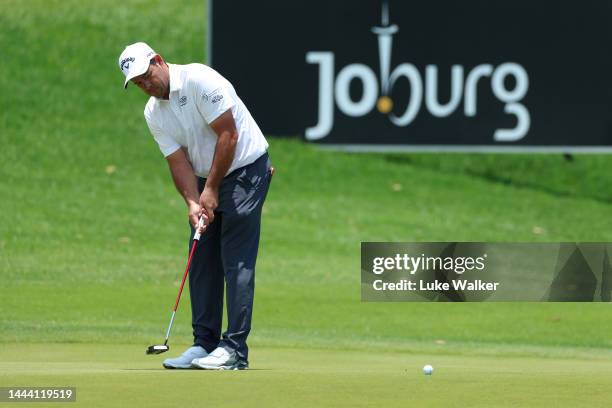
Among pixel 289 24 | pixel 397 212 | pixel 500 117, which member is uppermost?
pixel 289 24

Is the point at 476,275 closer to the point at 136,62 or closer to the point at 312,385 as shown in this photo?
the point at 136,62

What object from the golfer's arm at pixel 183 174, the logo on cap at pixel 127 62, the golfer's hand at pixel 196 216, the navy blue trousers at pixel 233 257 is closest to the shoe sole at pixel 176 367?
the navy blue trousers at pixel 233 257

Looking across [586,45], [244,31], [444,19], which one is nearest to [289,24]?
[244,31]

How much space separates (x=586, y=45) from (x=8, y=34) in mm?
9441

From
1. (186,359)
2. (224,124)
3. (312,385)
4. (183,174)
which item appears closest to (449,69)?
(183,174)

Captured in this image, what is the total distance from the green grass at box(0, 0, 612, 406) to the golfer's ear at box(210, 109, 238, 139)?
114 centimetres

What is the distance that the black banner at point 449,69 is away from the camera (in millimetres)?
17203

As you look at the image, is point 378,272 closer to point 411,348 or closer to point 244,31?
point 411,348

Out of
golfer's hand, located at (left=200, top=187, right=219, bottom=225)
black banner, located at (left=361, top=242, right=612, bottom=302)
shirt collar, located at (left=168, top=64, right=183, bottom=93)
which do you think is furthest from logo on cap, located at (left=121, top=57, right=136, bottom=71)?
black banner, located at (left=361, top=242, right=612, bottom=302)

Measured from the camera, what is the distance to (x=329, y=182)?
18984 millimetres

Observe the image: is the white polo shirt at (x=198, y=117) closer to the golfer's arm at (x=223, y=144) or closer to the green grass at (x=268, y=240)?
the golfer's arm at (x=223, y=144)

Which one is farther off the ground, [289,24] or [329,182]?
[289,24]

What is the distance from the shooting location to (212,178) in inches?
280

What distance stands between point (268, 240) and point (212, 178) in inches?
351
